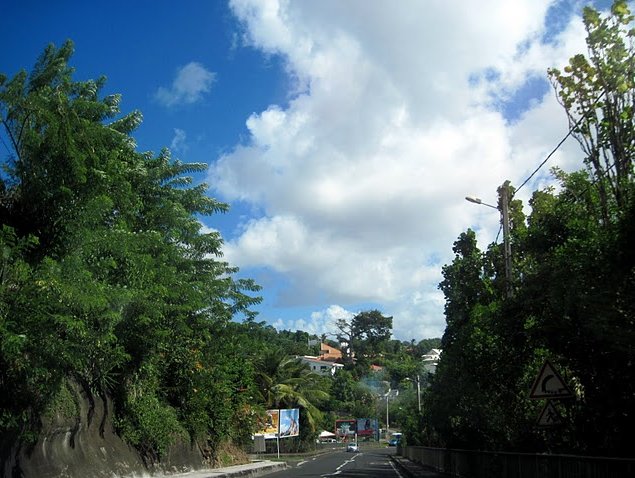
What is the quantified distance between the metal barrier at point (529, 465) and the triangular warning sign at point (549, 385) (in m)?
1.08

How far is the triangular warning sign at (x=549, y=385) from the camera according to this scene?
11.3 m

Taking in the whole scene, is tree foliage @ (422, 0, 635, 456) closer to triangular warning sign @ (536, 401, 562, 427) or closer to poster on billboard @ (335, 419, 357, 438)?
triangular warning sign @ (536, 401, 562, 427)

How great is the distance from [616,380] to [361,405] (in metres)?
105

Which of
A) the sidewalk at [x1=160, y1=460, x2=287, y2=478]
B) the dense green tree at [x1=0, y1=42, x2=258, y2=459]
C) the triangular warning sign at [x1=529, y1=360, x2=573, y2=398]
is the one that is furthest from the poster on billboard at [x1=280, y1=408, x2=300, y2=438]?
the triangular warning sign at [x1=529, y1=360, x2=573, y2=398]

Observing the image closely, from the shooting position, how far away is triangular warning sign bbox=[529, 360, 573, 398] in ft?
37.0

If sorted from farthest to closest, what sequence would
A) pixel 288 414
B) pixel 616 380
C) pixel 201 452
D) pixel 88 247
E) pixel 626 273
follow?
1. pixel 288 414
2. pixel 201 452
3. pixel 88 247
4. pixel 616 380
5. pixel 626 273

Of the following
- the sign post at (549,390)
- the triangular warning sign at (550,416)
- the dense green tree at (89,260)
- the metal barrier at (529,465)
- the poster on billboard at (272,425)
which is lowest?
the poster on billboard at (272,425)

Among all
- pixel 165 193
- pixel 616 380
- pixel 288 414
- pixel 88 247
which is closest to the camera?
pixel 616 380

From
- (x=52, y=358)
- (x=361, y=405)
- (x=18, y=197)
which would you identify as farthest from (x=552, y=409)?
(x=361, y=405)

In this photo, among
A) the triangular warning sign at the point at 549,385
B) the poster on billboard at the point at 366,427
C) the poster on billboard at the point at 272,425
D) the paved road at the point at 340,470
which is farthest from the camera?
the poster on billboard at the point at 366,427

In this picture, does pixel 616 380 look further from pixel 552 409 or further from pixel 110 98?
pixel 110 98

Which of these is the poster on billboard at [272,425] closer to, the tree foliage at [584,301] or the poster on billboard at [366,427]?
the tree foliage at [584,301]

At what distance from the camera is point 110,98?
2234 cm

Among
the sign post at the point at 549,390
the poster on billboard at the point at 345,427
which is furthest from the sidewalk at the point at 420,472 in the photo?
the poster on billboard at the point at 345,427
